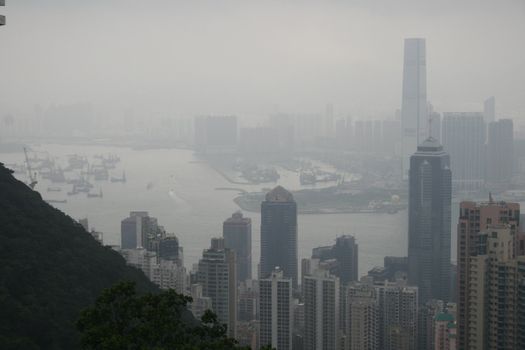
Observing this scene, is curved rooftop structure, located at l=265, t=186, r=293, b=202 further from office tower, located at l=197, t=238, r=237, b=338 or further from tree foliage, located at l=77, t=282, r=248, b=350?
tree foliage, located at l=77, t=282, r=248, b=350

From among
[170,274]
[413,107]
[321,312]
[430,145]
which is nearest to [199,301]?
[170,274]

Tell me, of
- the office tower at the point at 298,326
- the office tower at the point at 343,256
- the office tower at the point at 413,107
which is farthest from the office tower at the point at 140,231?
the office tower at the point at 413,107

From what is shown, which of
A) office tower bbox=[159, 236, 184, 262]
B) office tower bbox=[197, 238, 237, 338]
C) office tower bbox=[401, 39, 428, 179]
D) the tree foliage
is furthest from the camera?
office tower bbox=[401, 39, 428, 179]

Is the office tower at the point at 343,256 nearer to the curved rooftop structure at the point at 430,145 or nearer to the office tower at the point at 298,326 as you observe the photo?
the office tower at the point at 298,326

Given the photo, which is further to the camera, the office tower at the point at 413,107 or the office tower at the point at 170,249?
the office tower at the point at 413,107

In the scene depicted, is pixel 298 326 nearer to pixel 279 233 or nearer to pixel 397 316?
pixel 397 316

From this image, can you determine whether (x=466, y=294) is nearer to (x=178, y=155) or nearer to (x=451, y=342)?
(x=451, y=342)

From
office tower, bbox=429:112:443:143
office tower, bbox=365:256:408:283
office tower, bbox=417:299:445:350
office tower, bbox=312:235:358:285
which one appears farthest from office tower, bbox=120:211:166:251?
office tower, bbox=429:112:443:143
